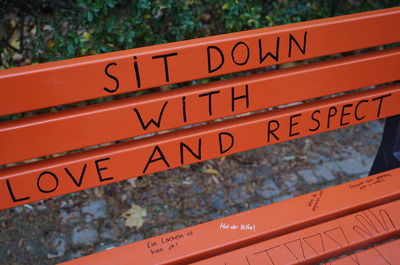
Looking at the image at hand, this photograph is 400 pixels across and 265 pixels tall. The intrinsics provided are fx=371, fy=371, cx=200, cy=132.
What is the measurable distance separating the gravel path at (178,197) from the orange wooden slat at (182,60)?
1.43 metres

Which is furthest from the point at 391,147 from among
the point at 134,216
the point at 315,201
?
the point at 134,216

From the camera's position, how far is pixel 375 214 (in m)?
1.75

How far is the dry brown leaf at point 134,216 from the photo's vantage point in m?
2.71

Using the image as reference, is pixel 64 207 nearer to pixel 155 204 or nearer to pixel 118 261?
pixel 155 204

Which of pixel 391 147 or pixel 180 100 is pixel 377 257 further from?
pixel 180 100

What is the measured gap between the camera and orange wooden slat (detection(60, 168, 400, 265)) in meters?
1.58

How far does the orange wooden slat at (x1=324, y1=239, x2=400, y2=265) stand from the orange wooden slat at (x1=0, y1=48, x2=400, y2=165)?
771 millimetres

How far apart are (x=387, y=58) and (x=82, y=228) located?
2247 millimetres

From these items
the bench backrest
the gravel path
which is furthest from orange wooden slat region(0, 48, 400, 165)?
the gravel path

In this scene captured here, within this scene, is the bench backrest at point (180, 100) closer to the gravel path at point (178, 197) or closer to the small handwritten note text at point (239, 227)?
the small handwritten note text at point (239, 227)

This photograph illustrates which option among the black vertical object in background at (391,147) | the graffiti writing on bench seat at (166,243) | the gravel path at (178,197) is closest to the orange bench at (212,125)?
the graffiti writing on bench seat at (166,243)

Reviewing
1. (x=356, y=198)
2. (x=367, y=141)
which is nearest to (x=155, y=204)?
(x=356, y=198)

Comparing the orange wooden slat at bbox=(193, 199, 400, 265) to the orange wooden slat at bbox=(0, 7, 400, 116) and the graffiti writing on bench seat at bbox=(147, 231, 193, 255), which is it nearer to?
the graffiti writing on bench seat at bbox=(147, 231, 193, 255)

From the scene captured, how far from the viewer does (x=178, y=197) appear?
2941 millimetres
